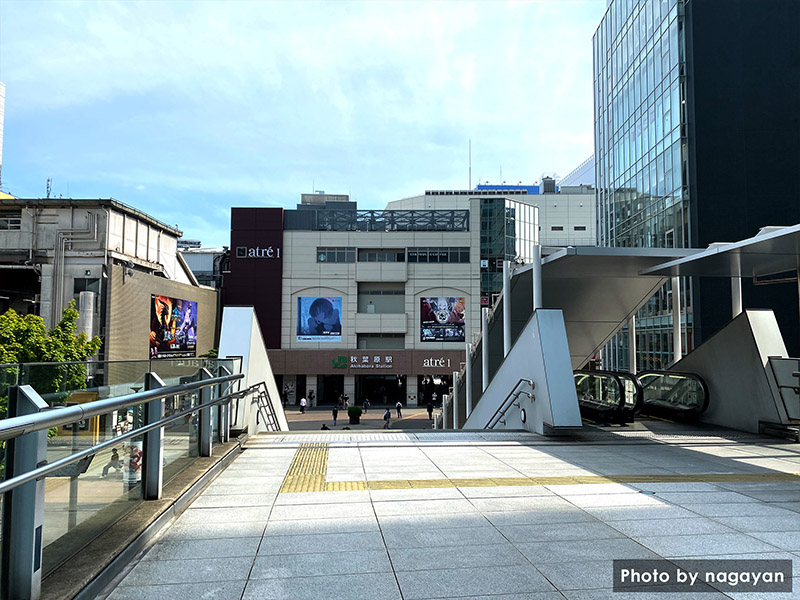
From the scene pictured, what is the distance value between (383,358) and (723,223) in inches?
1133

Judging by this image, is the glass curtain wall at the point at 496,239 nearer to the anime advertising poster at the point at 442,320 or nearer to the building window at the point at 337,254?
the anime advertising poster at the point at 442,320

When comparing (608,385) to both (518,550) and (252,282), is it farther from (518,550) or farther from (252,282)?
(252,282)

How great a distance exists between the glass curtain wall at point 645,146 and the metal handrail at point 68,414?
25985mm

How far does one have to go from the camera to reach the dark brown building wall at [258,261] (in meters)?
50.1

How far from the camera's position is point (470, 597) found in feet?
10.8

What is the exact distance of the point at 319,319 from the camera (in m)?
50.1

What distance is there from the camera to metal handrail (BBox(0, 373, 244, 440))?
2.60 m

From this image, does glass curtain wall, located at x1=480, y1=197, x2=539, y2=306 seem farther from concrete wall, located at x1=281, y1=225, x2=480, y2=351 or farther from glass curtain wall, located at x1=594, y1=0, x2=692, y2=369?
glass curtain wall, located at x1=594, y1=0, x2=692, y2=369

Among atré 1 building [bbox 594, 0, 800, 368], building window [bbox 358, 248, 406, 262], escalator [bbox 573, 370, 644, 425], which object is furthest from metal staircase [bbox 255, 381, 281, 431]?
building window [bbox 358, 248, 406, 262]

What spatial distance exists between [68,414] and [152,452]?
1.91 metres

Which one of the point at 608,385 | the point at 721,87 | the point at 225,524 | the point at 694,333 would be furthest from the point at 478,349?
the point at 721,87

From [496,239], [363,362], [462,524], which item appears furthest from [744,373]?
[496,239]

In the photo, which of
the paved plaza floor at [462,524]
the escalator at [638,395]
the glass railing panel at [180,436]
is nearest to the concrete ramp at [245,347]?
the paved plaza floor at [462,524]

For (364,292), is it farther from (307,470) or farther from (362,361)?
(307,470)
